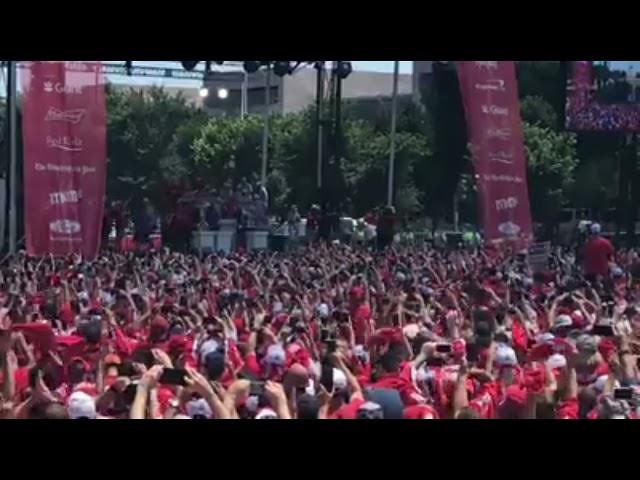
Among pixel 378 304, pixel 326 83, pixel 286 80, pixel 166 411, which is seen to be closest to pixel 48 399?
pixel 166 411

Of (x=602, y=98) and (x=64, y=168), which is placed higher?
(x=602, y=98)

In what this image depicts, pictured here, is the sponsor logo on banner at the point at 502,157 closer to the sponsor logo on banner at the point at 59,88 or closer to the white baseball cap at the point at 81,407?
the sponsor logo on banner at the point at 59,88

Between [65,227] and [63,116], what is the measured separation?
32.3 inches

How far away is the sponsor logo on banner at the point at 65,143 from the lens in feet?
37.8

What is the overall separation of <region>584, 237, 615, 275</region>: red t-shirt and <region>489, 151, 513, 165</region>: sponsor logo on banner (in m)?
0.95

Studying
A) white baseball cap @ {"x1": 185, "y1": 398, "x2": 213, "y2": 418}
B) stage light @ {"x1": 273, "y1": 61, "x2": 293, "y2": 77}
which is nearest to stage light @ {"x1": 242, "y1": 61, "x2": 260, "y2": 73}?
stage light @ {"x1": 273, "y1": 61, "x2": 293, "y2": 77}

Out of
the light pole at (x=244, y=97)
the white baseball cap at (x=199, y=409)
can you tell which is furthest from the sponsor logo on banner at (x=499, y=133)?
the white baseball cap at (x=199, y=409)

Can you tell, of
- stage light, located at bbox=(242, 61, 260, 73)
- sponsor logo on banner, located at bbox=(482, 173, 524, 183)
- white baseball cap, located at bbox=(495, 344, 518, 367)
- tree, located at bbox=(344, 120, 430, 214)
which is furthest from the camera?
tree, located at bbox=(344, 120, 430, 214)

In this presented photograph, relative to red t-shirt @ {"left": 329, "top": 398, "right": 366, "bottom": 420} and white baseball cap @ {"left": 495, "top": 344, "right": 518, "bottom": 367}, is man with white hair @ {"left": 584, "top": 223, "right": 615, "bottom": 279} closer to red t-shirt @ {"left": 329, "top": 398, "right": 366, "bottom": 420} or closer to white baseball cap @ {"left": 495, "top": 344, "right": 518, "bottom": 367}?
white baseball cap @ {"left": 495, "top": 344, "right": 518, "bottom": 367}

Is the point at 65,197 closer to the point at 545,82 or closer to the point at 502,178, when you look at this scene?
the point at 502,178

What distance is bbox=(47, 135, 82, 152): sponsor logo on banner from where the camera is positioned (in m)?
11.5

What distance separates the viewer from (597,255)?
11805 millimetres

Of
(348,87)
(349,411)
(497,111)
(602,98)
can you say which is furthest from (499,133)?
(349,411)
